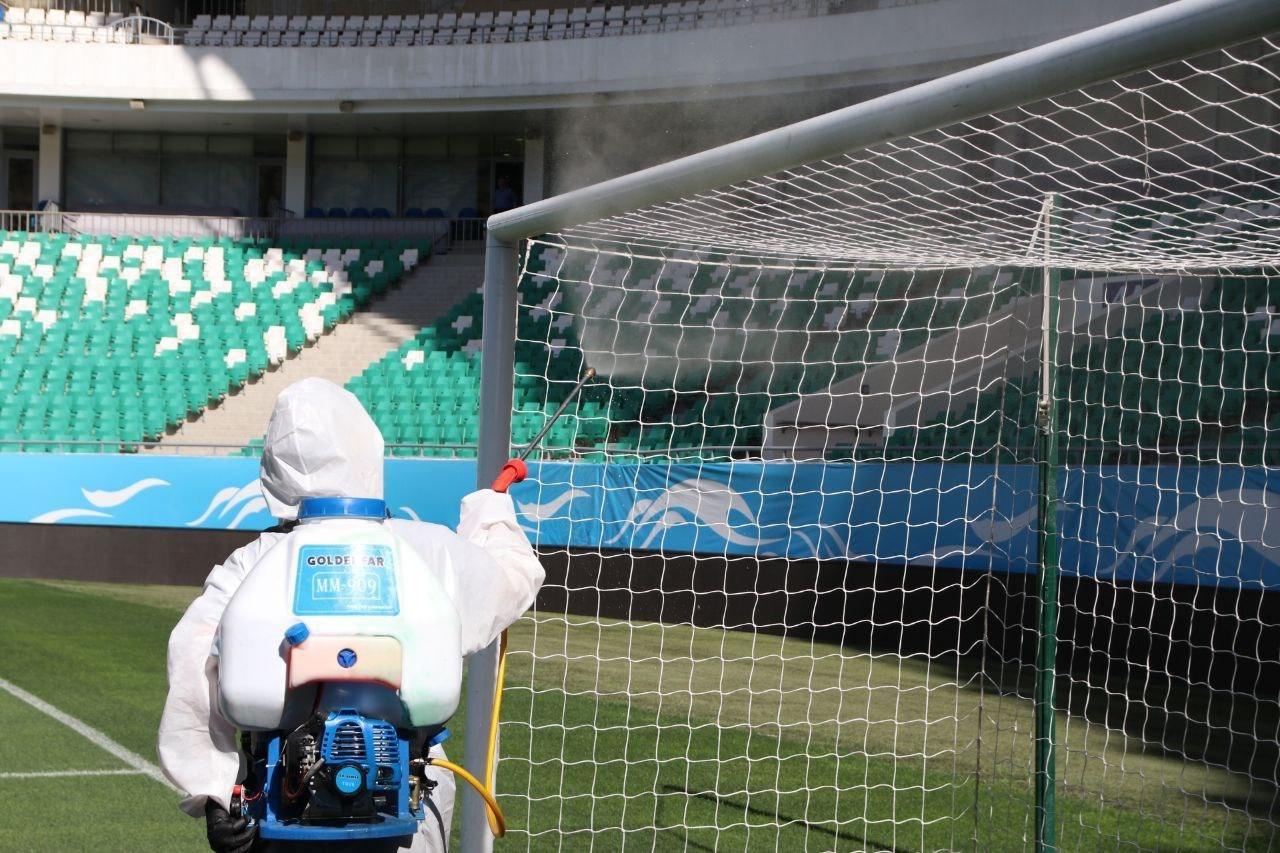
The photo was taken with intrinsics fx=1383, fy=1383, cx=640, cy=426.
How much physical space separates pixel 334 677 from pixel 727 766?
4.83 m

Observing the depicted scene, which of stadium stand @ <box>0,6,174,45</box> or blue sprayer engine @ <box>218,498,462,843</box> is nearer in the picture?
blue sprayer engine @ <box>218,498,462,843</box>

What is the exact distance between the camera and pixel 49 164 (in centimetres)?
2472

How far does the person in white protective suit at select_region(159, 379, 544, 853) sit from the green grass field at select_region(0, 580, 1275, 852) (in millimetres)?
2536

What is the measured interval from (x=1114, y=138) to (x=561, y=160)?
485 inches

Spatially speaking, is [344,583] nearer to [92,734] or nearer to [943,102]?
[943,102]

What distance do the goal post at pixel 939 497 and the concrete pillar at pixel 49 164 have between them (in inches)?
520

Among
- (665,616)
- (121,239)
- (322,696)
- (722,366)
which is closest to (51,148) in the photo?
(121,239)

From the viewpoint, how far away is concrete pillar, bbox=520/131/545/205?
77.0 ft

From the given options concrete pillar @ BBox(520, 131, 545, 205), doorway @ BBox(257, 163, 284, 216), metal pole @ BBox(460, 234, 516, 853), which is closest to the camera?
metal pole @ BBox(460, 234, 516, 853)

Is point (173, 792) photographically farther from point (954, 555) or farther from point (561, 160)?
point (561, 160)

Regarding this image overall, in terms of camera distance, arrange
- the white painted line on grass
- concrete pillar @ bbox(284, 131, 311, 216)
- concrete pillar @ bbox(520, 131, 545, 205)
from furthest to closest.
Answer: concrete pillar @ bbox(284, 131, 311, 216) < concrete pillar @ bbox(520, 131, 545, 205) < the white painted line on grass

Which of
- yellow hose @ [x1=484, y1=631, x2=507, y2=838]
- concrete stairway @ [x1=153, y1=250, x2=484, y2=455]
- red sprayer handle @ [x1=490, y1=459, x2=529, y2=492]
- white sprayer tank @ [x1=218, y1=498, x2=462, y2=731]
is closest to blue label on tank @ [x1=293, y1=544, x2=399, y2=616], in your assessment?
white sprayer tank @ [x1=218, y1=498, x2=462, y2=731]

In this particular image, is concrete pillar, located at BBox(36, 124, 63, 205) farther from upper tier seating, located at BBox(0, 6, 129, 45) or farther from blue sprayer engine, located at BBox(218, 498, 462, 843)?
blue sprayer engine, located at BBox(218, 498, 462, 843)

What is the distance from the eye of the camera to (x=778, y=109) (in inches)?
734
